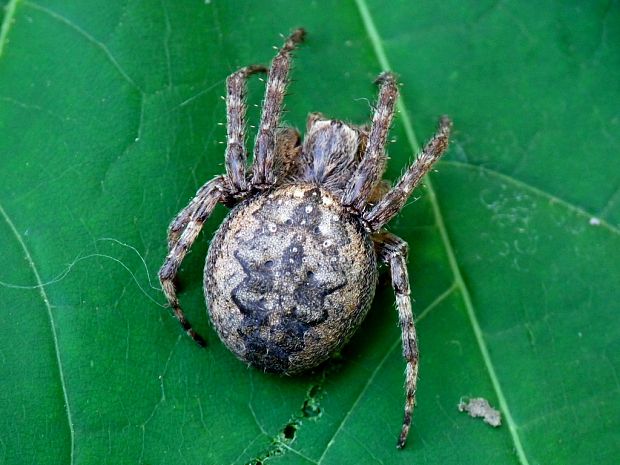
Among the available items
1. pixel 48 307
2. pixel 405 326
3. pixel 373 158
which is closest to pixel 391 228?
pixel 373 158

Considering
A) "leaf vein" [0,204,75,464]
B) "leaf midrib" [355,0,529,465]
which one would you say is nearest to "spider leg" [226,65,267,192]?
"leaf midrib" [355,0,529,465]

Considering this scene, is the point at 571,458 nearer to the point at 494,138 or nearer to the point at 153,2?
the point at 494,138

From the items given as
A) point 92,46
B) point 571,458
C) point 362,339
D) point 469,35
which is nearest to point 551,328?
point 571,458

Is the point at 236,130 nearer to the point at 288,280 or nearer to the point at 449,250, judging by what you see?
the point at 288,280

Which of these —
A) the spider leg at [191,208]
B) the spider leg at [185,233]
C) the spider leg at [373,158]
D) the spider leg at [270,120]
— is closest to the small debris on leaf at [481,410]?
the spider leg at [373,158]

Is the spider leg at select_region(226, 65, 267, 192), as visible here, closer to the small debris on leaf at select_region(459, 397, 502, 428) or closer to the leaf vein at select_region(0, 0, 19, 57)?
the leaf vein at select_region(0, 0, 19, 57)
